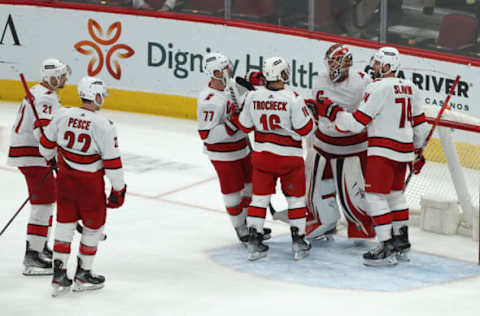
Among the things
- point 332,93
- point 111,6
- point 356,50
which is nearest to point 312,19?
point 356,50

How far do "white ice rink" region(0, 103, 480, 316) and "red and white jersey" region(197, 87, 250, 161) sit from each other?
2.30ft

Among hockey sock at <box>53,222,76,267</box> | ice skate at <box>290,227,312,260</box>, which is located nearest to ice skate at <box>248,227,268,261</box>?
ice skate at <box>290,227,312,260</box>

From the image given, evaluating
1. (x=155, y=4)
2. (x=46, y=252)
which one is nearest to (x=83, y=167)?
(x=46, y=252)

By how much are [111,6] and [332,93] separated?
5073 millimetres

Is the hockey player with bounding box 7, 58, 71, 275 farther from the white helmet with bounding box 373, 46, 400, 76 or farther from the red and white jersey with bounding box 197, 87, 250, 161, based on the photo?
the white helmet with bounding box 373, 46, 400, 76

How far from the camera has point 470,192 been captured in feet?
23.0

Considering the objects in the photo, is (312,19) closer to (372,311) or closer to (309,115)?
(309,115)

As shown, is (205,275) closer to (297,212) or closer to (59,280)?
(297,212)

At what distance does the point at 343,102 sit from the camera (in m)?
6.70

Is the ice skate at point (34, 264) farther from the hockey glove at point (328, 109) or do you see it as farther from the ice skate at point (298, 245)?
the hockey glove at point (328, 109)

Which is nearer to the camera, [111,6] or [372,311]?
[372,311]

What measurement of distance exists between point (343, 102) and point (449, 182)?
3.47 feet

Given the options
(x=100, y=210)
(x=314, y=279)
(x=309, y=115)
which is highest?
(x=309, y=115)

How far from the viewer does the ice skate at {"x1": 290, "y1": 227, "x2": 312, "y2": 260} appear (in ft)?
21.7
